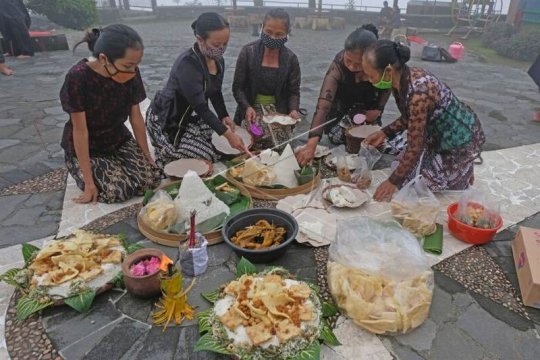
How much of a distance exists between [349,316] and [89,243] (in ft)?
5.77

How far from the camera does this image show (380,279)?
2438mm

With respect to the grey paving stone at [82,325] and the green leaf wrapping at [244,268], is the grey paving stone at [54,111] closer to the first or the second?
the grey paving stone at [82,325]

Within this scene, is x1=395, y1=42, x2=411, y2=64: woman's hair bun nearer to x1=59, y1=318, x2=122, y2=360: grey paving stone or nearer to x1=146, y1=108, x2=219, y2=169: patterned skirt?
x1=146, y1=108, x2=219, y2=169: patterned skirt

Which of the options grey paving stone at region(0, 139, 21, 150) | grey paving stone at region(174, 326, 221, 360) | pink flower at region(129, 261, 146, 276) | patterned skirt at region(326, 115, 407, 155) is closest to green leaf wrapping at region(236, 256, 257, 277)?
grey paving stone at region(174, 326, 221, 360)

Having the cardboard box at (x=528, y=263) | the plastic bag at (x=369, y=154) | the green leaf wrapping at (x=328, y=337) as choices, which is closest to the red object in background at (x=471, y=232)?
the cardboard box at (x=528, y=263)

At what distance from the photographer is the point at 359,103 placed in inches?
183

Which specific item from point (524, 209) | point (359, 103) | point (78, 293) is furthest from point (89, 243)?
point (524, 209)

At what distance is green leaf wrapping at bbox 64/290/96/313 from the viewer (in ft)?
7.75

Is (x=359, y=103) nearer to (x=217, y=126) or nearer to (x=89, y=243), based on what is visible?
(x=217, y=126)

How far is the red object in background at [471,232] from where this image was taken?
303cm

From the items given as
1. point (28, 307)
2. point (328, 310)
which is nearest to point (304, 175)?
point (328, 310)

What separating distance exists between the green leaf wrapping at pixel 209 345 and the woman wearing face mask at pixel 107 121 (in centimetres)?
190

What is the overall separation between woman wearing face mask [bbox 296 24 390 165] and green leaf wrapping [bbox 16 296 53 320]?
2443 millimetres

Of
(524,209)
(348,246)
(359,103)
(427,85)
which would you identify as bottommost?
(524,209)
